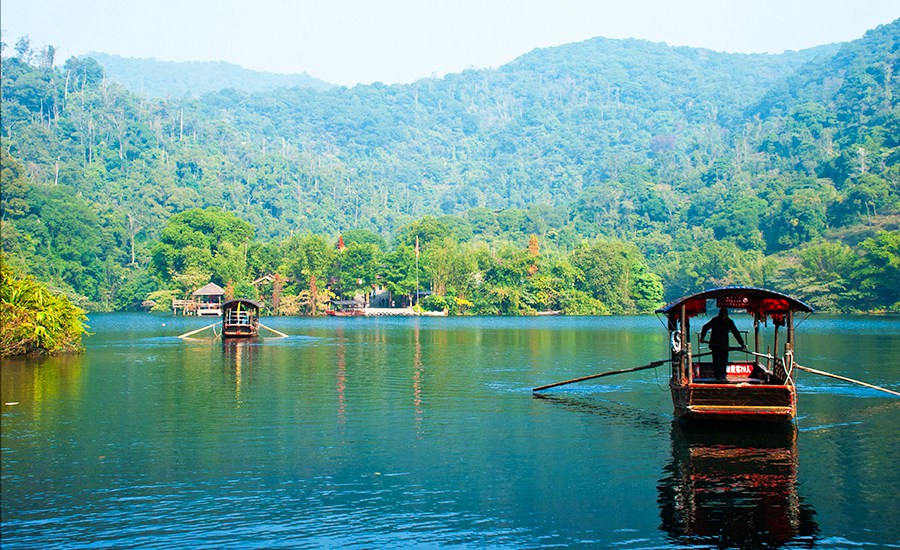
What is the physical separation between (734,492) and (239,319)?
169ft

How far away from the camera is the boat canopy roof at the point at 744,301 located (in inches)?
923

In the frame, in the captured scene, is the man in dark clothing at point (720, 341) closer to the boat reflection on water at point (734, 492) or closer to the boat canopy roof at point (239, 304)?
the boat reflection on water at point (734, 492)

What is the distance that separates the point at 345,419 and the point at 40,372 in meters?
17.8

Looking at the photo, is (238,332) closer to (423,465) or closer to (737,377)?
(737,377)

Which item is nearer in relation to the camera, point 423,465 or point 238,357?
point 423,465

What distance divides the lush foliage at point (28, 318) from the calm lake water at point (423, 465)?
4861 millimetres

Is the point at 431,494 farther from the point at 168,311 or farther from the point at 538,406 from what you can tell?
the point at 168,311

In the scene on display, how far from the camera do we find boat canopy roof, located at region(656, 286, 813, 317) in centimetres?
2345

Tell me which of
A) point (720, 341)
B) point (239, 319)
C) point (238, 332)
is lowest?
point (238, 332)

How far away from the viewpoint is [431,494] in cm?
1695

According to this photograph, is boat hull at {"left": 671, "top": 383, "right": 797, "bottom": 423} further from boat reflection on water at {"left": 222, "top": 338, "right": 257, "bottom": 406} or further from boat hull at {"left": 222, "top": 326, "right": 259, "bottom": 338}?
boat hull at {"left": 222, "top": 326, "right": 259, "bottom": 338}

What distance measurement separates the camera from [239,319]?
6431 centimetres

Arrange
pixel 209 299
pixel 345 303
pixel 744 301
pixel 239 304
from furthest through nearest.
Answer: pixel 345 303 → pixel 209 299 → pixel 239 304 → pixel 744 301

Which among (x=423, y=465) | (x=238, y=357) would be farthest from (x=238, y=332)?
(x=423, y=465)
